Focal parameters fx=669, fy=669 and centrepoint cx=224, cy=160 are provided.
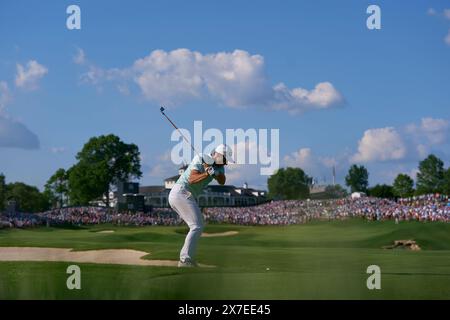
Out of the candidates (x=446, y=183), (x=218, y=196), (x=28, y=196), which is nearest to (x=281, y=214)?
(x=28, y=196)

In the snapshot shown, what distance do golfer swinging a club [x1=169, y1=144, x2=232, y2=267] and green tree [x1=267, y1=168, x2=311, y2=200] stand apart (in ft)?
260

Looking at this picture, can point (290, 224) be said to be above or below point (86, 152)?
below

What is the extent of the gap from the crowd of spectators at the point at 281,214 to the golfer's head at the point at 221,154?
113 ft

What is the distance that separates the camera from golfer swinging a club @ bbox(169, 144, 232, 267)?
47.8ft

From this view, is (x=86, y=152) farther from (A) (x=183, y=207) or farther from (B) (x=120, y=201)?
(A) (x=183, y=207)

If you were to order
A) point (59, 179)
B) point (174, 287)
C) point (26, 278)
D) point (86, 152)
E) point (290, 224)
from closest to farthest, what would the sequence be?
point (174, 287), point (26, 278), point (290, 224), point (86, 152), point (59, 179)

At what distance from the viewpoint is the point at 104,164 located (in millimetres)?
68688

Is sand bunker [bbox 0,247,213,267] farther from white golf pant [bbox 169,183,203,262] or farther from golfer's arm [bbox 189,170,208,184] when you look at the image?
golfer's arm [bbox 189,170,208,184]

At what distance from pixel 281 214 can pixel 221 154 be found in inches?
2001

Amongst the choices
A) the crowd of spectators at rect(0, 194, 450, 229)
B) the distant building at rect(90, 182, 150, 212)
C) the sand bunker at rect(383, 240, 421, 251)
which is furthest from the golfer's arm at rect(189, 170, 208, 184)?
the distant building at rect(90, 182, 150, 212)

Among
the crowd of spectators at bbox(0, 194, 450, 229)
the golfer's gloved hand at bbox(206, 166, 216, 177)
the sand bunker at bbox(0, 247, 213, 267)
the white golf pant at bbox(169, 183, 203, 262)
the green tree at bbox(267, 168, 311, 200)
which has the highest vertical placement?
the green tree at bbox(267, 168, 311, 200)
